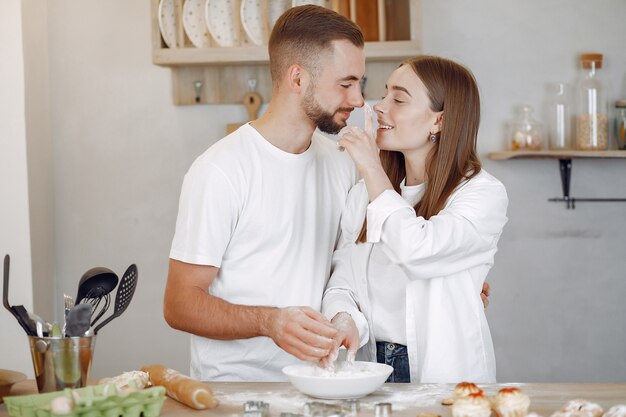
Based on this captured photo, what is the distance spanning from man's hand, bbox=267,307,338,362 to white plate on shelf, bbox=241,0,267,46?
174 cm

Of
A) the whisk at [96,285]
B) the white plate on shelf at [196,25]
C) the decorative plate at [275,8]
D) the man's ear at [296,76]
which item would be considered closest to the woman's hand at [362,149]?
the man's ear at [296,76]

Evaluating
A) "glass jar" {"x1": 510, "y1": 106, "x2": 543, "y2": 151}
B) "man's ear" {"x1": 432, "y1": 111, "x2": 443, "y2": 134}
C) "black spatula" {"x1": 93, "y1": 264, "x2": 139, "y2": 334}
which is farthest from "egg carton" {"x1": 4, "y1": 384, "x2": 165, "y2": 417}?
"glass jar" {"x1": 510, "y1": 106, "x2": 543, "y2": 151}

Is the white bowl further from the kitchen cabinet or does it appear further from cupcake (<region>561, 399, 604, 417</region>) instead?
the kitchen cabinet

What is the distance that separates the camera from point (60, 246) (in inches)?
148

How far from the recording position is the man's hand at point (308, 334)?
1.83 meters

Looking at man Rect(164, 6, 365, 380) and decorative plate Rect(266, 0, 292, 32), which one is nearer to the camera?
man Rect(164, 6, 365, 380)

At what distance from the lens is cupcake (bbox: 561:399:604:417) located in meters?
1.51

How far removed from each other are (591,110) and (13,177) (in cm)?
233

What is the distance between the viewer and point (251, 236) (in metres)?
2.24

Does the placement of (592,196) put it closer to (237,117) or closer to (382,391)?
(237,117)

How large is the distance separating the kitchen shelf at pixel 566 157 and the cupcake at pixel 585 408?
6.47 feet

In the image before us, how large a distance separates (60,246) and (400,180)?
1.94 metres

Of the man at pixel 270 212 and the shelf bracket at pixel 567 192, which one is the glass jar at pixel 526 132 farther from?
the man at pixel 270 212

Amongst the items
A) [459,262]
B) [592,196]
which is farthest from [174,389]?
[592,196]
